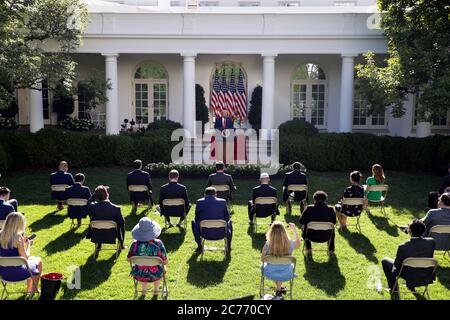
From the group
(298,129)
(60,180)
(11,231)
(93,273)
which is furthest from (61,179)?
(298,129)

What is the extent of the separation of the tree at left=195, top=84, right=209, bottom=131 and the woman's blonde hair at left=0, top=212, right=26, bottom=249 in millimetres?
17940

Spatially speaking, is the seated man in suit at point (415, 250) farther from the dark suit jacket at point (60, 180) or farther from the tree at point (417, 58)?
the tree at point (417, 58)

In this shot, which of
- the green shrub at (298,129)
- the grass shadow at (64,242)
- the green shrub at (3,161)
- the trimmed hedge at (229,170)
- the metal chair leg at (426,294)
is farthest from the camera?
the green shrub at (298,129)

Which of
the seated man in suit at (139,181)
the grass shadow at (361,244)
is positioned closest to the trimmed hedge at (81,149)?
the seated man in suit at (139,181)

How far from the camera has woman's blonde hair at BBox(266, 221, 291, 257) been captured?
23.4 ft

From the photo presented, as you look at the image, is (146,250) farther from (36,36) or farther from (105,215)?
(36,36)

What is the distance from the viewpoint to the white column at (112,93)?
2156cm

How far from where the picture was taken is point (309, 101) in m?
25.8

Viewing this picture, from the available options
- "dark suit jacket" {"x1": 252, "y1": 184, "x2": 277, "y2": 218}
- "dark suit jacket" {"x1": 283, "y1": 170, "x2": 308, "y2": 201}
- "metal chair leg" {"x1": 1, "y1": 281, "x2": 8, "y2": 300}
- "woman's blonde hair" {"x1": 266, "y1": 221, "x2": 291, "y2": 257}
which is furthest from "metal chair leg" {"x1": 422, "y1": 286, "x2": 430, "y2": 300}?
"metal chair leg" {"x1": 1, "y1": 281, "x2": 8, "y2": 300}

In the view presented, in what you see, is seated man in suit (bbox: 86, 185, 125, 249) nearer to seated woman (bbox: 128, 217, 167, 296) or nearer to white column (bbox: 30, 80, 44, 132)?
seated woman (bbox: 128, 217, 167, 296)

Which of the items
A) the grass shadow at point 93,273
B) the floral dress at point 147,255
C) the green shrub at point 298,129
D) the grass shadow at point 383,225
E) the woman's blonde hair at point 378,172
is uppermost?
the green shrub at point 298,129

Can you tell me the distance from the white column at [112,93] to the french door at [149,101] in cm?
406
